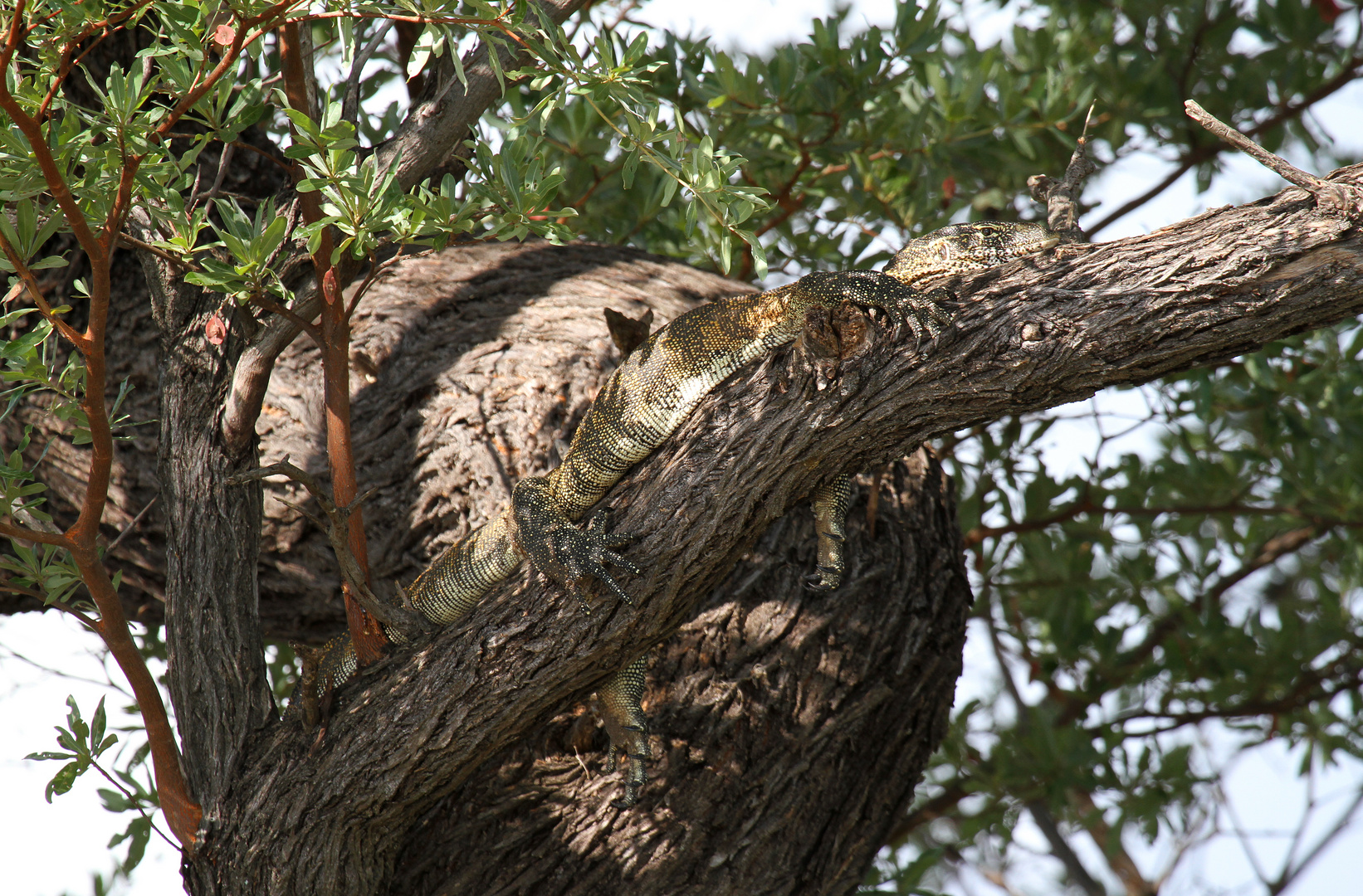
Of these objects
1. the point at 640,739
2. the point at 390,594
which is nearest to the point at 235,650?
the point at 390,594

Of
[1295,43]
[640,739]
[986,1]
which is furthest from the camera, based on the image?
[986,1]

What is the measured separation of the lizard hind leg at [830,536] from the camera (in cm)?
315

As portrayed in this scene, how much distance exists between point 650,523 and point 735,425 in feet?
1.06

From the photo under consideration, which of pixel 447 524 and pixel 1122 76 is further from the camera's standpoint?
pixel 1122 76

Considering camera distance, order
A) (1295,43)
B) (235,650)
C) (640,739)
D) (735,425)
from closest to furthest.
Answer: (735,425) → (235,650) → (640,739) → (1295,43)

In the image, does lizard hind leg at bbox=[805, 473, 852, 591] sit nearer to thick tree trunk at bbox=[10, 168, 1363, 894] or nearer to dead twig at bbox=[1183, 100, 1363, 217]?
thick tree trunk at bbox=[10, 168, 1363, 894]

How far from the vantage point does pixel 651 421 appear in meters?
3.03

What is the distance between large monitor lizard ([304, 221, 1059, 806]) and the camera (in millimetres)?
2953

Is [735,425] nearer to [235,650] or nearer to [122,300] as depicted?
[235,650]

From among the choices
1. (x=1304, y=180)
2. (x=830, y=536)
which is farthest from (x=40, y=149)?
(x=1304, y=180)

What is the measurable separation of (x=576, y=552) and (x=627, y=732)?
839 mm

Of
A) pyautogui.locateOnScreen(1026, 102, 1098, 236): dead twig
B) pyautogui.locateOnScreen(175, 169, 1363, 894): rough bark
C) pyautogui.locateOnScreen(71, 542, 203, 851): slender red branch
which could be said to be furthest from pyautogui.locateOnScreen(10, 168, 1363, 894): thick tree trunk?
pyautogui.locateOnScreen(1026, 102, 1098, 236): dead twig

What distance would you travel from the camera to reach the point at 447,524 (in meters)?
3.57

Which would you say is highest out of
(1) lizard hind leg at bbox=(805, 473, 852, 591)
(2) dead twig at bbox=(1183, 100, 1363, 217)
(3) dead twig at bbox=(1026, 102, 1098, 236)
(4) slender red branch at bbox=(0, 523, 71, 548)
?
(3) dead twig at bbox=(1026, 102, 1098, 236)
